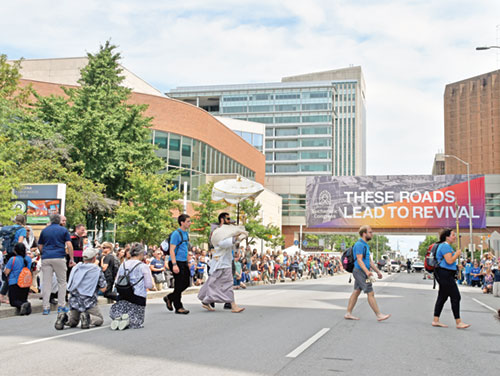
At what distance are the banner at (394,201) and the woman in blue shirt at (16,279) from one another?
6355 cm

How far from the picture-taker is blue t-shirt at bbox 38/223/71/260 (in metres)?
10.8

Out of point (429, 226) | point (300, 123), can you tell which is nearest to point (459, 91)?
point (300, 123)

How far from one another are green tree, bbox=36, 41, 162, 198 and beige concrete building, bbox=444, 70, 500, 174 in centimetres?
10237

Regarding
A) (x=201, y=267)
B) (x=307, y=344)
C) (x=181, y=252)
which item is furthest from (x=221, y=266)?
(x=201, y=267)

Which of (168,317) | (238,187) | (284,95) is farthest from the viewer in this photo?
(284,95)

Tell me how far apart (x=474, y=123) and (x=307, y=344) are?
129m

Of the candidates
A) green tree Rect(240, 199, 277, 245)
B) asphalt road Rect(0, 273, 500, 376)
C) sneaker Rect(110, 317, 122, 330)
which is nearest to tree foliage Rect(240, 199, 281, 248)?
green tree Rect(240, 199, 277, 245)

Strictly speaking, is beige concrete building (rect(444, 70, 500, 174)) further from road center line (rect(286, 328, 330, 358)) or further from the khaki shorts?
road center line (rect(286, 328, 330, 358))

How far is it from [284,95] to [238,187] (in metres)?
118

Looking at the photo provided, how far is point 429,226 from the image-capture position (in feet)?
233

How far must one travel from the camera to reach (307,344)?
808 centimetres

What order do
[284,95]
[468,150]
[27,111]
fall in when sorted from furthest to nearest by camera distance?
[284,95] → [468,150] → [27,111]

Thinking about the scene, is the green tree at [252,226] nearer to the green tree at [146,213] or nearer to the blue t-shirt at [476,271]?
the green tree at [146,213]

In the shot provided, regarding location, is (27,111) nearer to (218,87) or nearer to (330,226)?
(330,226)
